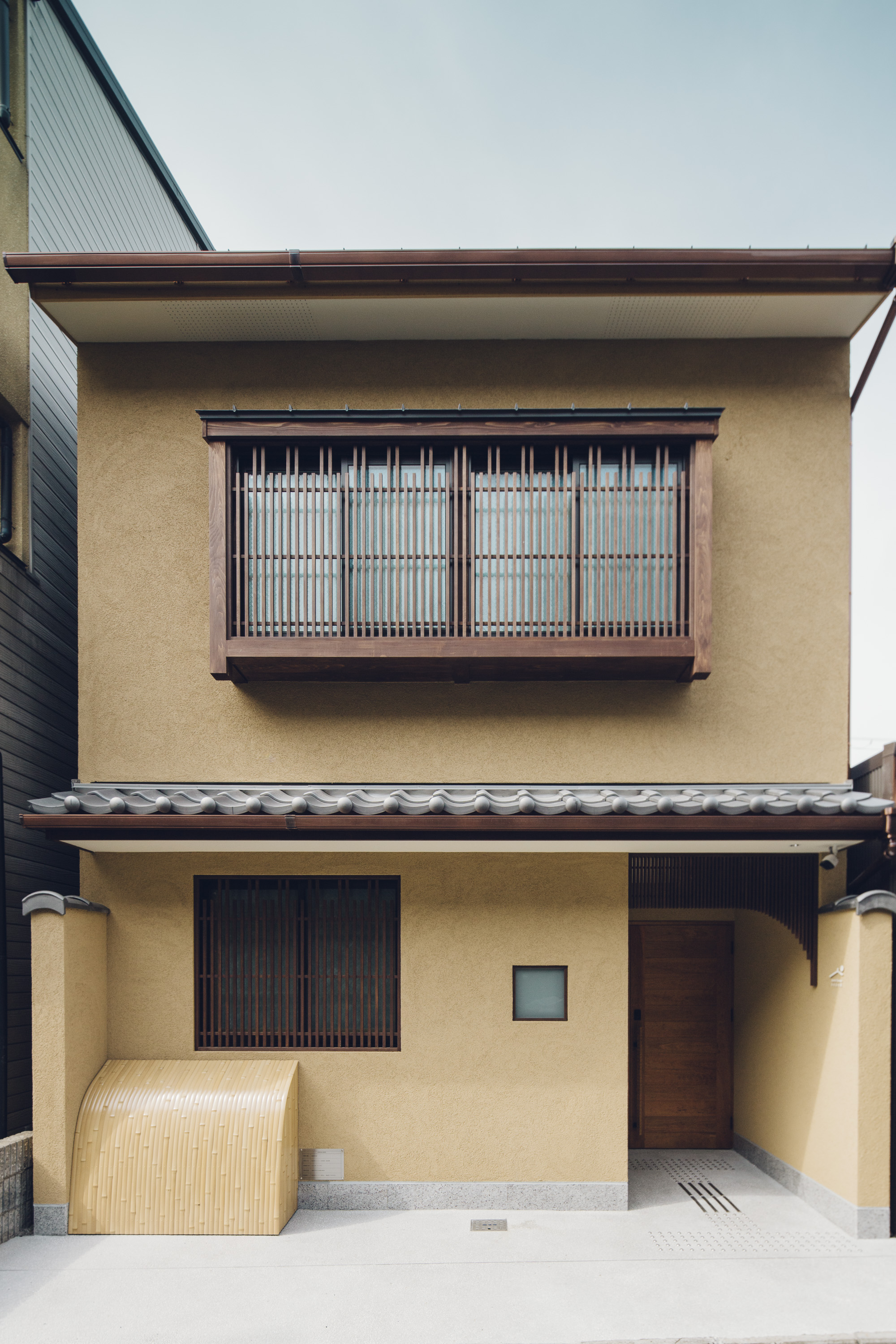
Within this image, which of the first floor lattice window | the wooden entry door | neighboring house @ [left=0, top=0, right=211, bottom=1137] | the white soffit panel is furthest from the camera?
the wooden entry door

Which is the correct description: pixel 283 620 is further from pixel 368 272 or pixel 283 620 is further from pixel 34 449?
pixel 34 449

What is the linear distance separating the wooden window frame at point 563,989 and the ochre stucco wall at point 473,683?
1.69 metres

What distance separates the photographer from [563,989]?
6.65 m

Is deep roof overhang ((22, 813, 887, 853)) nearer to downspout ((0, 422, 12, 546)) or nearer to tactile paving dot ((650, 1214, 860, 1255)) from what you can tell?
tactile paving dot ((650, 1214, 860, 1255))

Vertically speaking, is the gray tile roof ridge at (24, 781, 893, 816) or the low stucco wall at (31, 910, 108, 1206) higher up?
the gray tile roof ridge at (24, 781, 893, 816)

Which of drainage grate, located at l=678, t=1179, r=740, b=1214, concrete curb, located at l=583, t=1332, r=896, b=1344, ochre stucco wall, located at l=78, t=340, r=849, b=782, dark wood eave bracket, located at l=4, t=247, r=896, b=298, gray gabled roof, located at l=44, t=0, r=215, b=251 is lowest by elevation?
drainage grate, located at l=678, t=1179, r=740, b=1214

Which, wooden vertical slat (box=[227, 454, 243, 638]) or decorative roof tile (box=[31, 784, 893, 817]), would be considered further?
wooden vertical slat (box=[227, 454, 243, 638])

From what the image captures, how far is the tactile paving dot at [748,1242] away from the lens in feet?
18.7

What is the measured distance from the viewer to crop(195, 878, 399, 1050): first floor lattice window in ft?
22.0

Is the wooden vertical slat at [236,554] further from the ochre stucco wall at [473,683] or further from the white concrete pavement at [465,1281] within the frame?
the white concrete pavement at [465,1281]

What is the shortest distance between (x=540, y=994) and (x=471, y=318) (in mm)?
6343

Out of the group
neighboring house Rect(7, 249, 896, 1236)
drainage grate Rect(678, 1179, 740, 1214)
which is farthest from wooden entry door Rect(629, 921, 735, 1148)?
drainage grate Rect(678, 1179, 740, 1214)

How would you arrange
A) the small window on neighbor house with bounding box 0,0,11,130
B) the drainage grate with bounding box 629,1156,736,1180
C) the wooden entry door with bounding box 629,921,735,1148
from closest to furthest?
the drainage grate with bounding box 629,1156,736,1180 < the small window on neighbor house with bounding box 0,0,11,130 < the wooden entry door with bounding box 629,921,735,1148

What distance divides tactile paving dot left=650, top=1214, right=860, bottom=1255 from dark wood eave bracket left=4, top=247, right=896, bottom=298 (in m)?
8.02
